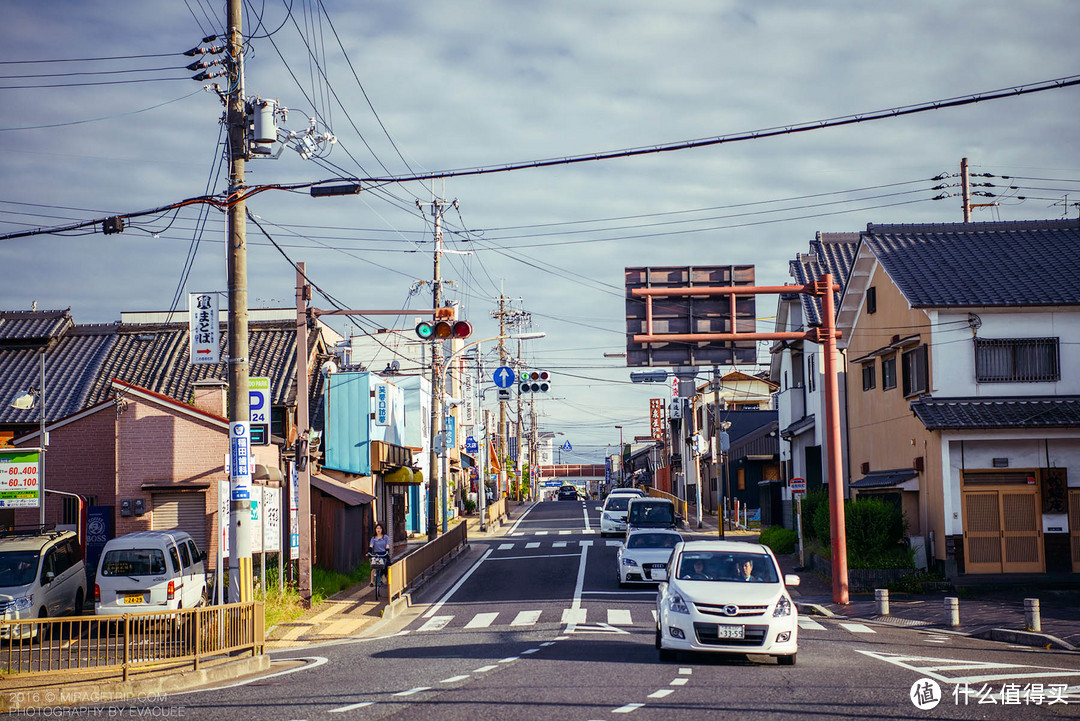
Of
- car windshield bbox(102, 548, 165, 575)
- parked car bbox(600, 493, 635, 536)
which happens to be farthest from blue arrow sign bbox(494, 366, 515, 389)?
car windshield bbox(102, 548, 165, 575)

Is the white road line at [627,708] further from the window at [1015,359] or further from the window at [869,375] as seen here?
the window at [869,375]

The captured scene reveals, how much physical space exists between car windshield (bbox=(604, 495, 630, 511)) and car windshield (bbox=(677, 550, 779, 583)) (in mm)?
29172

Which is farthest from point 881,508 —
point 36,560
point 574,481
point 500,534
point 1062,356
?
point 574,481

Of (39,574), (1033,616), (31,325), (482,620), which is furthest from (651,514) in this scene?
(31,325)

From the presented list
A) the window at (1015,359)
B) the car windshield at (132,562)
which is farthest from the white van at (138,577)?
the window at (1015,359)

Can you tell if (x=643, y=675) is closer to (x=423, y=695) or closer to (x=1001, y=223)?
(x=423, y=695)

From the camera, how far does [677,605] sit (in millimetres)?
15188

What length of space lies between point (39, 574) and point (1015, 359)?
2505 cm

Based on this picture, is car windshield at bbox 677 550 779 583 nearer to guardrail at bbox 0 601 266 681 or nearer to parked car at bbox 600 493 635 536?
guardrail at bbox 0 601 266 681

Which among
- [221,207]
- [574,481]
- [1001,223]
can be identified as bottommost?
[574,481]

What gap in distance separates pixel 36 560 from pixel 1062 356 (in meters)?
26.2

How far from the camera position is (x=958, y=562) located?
27.3m

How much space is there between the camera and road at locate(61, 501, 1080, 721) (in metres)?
11.2

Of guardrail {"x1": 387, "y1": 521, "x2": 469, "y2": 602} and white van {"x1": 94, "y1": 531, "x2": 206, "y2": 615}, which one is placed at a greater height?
white van {"x1": 94, "y1": 531, "x2": 206, "y2": 615}
